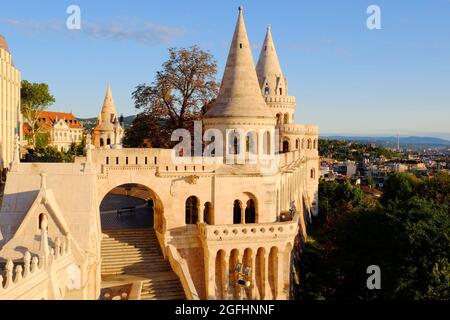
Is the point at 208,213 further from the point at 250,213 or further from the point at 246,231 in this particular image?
the point at 250,213

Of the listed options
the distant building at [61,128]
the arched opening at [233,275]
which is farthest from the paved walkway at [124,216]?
the distant building at [61,128]

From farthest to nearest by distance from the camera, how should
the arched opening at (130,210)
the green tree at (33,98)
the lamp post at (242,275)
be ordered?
the green tree at (33,98)
the arched opening at (130,210)
the lamp post at (242,275)

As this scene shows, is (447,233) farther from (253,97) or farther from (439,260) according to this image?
(253,97)

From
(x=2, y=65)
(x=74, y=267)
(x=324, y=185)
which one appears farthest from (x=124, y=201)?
(x=324, y=185)

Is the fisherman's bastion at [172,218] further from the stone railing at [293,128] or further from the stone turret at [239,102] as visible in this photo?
the stone railing at [293,128]

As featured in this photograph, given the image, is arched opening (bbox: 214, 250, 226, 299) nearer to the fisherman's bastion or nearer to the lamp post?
the fisherman's bastion
